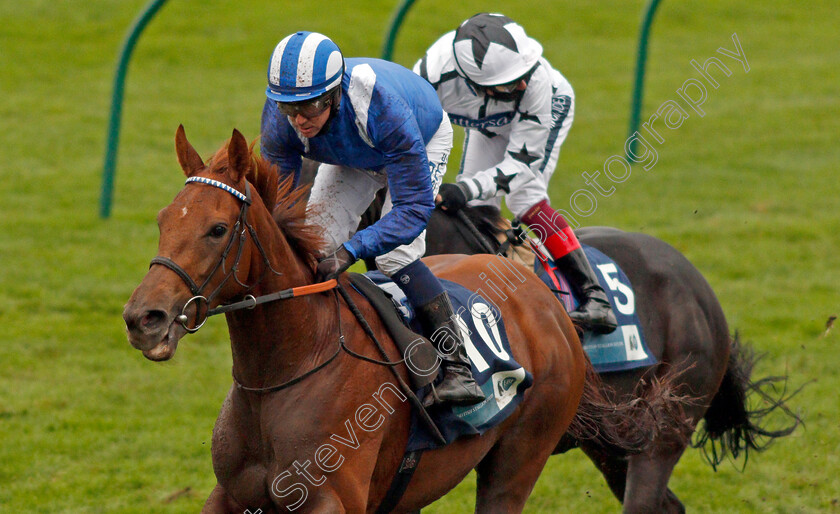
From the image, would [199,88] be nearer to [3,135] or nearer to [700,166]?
[3,135]

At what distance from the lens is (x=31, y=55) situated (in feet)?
49.3

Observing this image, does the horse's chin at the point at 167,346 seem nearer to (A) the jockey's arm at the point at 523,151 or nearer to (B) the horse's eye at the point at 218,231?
(B) the horse's eye at the point at 218,231

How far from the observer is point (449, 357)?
3.54 metres

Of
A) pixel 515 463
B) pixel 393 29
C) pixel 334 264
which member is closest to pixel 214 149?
pixel 393 29

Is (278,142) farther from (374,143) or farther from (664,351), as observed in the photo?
(664,351)

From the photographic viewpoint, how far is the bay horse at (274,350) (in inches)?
112

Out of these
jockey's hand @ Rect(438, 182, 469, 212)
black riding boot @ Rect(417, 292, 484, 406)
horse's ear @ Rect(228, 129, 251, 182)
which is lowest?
jockey's hand @ Rect(438, 182, 469, 212)

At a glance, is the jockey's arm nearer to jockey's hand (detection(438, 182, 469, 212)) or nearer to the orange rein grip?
jockey's hand (detection(438, 182, 469, 212))

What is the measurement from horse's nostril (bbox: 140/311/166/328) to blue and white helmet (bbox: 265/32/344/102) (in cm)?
85

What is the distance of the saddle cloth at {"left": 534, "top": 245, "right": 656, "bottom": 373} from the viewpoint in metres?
4.58

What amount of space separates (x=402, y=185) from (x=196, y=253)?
2.80 feet

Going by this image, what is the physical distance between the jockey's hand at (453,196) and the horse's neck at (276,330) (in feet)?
4.94

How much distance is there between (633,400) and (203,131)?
30.7ft

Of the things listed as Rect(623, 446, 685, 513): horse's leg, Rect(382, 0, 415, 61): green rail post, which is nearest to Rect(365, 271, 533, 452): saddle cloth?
Rect(623, 446, 685, 513): horse's leg
